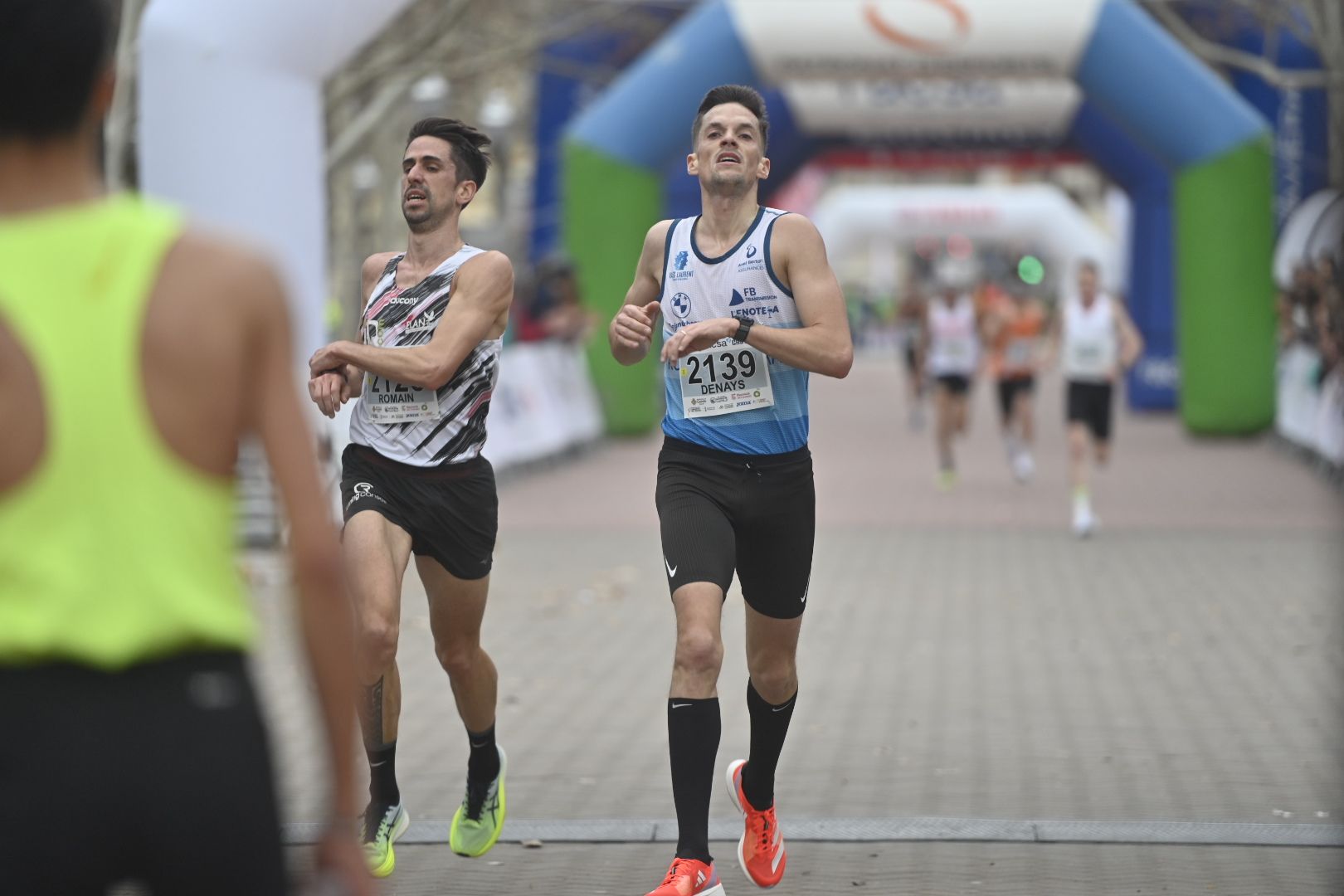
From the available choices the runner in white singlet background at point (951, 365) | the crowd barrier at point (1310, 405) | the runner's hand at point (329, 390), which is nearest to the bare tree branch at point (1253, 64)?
the crowd barrier at point (1310, 405)

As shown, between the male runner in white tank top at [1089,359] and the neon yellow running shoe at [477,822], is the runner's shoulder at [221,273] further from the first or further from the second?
the male runner in white tank top at [1089,359]

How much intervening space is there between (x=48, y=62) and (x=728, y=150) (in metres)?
2.88

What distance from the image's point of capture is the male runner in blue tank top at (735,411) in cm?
486

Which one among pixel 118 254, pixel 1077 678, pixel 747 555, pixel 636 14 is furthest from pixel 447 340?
pixel 636 14

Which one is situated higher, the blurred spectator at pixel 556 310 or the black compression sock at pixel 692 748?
the blurred spectator at pixel 556 310

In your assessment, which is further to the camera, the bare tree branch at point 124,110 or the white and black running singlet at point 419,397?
the bare tree branch at point 124,110

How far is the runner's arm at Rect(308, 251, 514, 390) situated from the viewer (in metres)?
4.87

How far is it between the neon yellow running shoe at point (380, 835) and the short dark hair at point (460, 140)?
160 cm

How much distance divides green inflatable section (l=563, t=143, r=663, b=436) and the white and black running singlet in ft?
49.4

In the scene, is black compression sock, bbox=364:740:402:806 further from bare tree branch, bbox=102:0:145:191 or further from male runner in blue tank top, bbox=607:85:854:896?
bare tree branch, bbox=102:0:145:191

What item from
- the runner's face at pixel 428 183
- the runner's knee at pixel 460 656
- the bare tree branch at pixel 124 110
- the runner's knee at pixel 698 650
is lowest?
the runner's knee at pixel 460 656

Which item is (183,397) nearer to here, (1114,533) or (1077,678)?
(1077,678)

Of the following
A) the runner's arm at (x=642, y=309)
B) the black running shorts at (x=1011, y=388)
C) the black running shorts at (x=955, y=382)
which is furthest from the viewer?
the black running shorts at (x=955, y=382)

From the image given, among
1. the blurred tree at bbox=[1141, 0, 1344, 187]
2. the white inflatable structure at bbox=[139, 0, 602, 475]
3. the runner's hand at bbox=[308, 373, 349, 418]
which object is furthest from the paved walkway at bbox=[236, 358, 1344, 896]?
the blurred tree at bbox=[1141, 0, 1344, 187]
